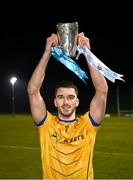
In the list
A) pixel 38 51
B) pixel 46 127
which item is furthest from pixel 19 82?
pixel 46 127

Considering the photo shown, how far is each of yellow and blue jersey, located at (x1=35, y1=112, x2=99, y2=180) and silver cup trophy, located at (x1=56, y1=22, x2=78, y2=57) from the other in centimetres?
66

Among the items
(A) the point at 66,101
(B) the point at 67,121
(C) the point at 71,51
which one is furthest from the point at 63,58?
(B) the point at 67,121

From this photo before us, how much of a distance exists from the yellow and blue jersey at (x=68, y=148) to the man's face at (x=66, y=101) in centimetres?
14

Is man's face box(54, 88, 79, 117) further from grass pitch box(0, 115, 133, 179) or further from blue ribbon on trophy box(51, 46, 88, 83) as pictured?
grass pitch box(0, 115, 133, 179)

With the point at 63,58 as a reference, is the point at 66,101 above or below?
below

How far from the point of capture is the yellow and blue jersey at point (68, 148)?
3980 mm

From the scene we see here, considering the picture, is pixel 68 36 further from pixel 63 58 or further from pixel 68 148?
pixel 68 148

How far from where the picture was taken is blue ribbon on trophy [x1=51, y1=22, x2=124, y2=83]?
398cm

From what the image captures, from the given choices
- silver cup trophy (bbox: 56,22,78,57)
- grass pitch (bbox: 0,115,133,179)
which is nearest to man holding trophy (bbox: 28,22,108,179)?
silver cup trophy (bbox: 56,22,78,57)

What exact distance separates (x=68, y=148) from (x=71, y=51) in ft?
2.86

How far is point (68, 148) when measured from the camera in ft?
13.1

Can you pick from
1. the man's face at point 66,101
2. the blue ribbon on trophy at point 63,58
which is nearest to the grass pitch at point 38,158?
the man's face at point 66,101

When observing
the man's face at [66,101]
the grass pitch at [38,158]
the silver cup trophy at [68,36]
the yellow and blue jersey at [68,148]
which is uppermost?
the silver cup trophy at [68,36]

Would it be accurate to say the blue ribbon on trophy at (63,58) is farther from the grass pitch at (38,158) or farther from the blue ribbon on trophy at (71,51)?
the grass pitch at (38,158)
